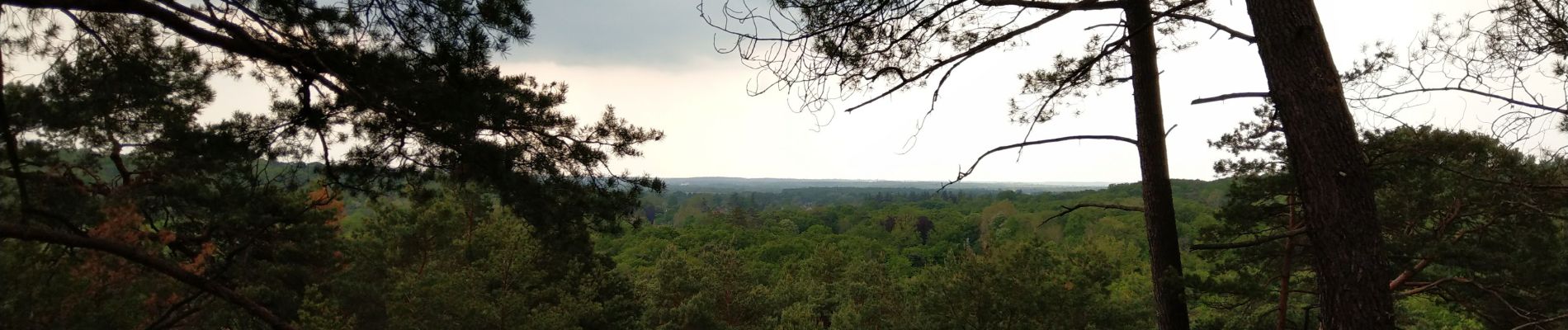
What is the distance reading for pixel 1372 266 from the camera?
193 centimetres

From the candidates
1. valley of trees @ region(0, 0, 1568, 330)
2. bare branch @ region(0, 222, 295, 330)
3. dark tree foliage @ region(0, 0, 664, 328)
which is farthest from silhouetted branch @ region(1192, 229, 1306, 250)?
bare branch @ region(0, 222, 295, 330)

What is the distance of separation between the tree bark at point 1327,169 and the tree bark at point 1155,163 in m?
0.85

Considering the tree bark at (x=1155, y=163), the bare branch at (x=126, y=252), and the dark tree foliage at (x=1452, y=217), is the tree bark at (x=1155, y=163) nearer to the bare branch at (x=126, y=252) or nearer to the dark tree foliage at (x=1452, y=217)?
the dark tree foliage at (x=1452, y=217)

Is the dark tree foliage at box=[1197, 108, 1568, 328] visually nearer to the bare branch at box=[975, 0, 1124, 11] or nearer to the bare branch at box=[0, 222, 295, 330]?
the bare branch at box=[975, 0, 1124, 11]

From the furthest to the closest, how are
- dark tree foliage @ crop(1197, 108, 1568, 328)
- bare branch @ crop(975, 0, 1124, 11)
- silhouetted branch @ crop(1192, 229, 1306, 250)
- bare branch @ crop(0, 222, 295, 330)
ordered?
dark tree foliage @ crop(1197, 108, 1568, 328) < bare branch @ crop(0, 222, 295, 330) < bare branch @ crop(975, 0, 1124, 11) < silhouetted branch @ crop(1192, 229, 1306, 250)

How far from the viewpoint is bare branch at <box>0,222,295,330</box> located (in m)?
3.18

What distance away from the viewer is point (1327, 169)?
197cm

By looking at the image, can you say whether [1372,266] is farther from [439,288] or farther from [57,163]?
[439,288]

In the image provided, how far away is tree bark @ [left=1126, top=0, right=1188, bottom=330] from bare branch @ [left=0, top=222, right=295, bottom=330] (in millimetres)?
4767

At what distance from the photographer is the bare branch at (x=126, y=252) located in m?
3.18

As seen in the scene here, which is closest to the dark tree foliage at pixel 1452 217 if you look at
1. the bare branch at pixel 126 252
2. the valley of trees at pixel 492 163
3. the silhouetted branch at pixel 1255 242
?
the valley of trees at pixel 492 163

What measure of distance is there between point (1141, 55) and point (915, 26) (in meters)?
1.00

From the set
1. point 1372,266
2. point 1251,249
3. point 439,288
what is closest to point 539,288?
point 439,288

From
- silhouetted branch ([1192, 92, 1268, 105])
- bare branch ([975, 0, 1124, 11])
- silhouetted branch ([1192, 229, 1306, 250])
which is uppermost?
bare branch ([975, 0, 1124, 11])
